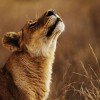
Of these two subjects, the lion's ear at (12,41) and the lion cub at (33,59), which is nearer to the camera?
the lion cub at (33,59)

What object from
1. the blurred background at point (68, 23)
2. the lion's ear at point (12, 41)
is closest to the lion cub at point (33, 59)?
the lion's ear at point (12, 41)

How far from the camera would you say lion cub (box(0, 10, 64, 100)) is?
38.7 feet

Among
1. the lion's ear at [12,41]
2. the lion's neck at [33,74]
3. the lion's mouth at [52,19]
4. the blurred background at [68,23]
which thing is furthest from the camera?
the blurred background at [68,23]

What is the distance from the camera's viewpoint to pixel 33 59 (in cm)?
1189

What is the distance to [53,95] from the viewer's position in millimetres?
13398

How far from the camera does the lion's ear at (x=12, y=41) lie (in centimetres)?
1198

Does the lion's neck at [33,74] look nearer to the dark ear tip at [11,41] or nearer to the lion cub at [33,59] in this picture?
the lion cub at [33,59]

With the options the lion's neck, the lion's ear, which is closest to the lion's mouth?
the lion's neck

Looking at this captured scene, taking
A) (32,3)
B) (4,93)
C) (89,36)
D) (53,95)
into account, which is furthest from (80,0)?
(4,93)

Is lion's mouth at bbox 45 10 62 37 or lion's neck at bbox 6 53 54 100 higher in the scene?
lion's mouth at bbox 45 10 62 37

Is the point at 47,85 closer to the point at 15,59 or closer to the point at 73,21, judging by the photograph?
the point at 15,59

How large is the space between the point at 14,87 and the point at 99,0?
16104 millimetres

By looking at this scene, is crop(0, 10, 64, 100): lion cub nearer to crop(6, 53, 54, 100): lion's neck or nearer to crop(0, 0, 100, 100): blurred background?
crop(6, 53, 54, 100): lion's neck

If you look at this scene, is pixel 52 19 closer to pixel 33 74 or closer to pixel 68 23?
pixel 33 74
